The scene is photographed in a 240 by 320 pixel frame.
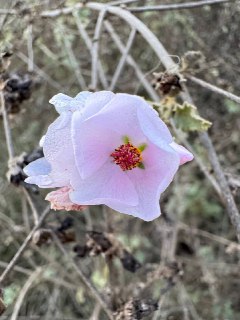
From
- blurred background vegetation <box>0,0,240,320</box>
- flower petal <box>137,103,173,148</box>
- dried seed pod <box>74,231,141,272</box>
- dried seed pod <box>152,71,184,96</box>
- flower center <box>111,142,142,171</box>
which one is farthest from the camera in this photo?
blurred background vegetation <box>0,0,240,320</box>

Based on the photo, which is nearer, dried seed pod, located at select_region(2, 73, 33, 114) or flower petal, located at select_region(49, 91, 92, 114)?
flower petal, located at select_region(49, 91, 92, 114)

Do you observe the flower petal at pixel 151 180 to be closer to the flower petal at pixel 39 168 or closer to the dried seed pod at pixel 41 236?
the flower petal at pixel 39 168

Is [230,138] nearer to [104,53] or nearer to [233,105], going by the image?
[233,105]

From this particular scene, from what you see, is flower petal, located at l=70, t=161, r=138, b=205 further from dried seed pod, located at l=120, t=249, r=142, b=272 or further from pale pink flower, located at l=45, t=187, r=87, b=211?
dried seed pod, located at l=120, t=249, r=142, b=272

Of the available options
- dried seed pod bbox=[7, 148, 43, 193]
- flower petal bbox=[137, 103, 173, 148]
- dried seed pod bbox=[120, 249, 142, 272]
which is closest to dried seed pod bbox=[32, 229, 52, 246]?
dried seed pod bbox=[7, 148, 43, 193]

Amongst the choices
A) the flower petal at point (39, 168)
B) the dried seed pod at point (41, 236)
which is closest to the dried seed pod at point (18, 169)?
the dried seed pod at point (41, 236)

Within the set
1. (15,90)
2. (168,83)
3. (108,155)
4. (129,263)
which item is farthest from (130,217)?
(108,155)

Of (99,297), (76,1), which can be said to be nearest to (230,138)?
(76,1)
